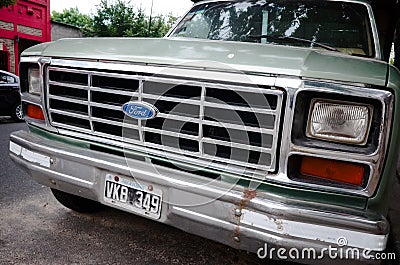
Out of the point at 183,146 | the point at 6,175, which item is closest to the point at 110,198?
the point at 183,146

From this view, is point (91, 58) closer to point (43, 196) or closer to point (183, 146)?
point (183, 146)

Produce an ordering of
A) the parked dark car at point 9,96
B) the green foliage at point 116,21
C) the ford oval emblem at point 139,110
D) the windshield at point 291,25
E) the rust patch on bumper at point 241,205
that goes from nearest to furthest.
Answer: the rust patch on bumper at point 241,205 → the ford oval emblem at point 139,110 → the windshield at point 291,25 → the parked dark car at point 9,96 → the green foliage at point 116,21

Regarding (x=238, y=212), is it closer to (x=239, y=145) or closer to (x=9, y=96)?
(x=239, y=145)

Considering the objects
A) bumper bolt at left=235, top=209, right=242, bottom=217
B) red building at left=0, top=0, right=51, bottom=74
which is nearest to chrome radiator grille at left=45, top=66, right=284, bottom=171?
bumper bolt at left=235, top=209, right=242, bottom=217

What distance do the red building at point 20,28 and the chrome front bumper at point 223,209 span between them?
12.7 m

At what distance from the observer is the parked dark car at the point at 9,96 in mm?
8234

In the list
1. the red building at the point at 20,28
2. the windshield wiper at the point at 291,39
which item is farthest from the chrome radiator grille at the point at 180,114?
the red building at the point at 20,28

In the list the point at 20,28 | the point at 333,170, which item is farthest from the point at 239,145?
the point at 20,28

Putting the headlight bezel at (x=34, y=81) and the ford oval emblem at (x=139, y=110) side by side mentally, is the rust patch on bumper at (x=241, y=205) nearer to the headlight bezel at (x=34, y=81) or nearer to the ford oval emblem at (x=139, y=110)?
the ford oval emblem at (x=139, y=110)

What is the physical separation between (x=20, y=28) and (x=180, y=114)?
1420 cm

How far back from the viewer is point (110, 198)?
2.13m

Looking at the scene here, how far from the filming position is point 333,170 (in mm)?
1667

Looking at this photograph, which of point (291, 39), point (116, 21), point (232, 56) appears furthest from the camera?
point (116, 21)

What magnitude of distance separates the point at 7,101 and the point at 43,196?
5.78m
